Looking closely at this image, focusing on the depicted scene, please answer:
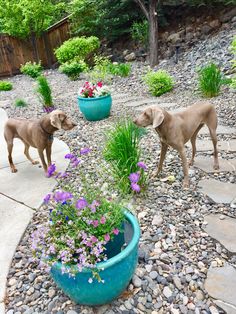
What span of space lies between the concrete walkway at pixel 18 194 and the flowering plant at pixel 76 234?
0.68 metres

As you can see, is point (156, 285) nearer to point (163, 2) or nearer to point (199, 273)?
point (199, 273)

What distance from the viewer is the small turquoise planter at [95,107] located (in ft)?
17.9

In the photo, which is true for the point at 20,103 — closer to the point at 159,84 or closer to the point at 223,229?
the point at 159,84

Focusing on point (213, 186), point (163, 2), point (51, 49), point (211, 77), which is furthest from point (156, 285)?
point (51, 49)

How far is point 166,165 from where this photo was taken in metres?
3.74

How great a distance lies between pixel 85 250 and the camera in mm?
1754

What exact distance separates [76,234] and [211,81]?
4.94 metres

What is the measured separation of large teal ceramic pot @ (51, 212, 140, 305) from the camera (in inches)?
68.6

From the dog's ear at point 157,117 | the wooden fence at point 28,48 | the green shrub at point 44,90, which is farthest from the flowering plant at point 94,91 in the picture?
the wooden fence at point 28,48

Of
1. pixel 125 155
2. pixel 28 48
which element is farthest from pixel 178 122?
pixel 28 48

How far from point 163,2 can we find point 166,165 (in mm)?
9174

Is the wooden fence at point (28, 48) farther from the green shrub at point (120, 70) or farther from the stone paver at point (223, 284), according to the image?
the stone paver at point (223, 284)

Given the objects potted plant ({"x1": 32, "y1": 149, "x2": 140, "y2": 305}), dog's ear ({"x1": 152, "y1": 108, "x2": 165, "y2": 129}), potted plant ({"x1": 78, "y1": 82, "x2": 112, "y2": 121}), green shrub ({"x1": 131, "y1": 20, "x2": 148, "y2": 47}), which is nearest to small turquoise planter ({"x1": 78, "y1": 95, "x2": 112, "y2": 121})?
potted plant ({"x1": 78, "y1": 82, "x2": 112, "y2": 121})

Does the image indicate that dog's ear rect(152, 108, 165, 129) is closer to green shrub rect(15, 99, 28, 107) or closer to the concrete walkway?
the concrete walkway
